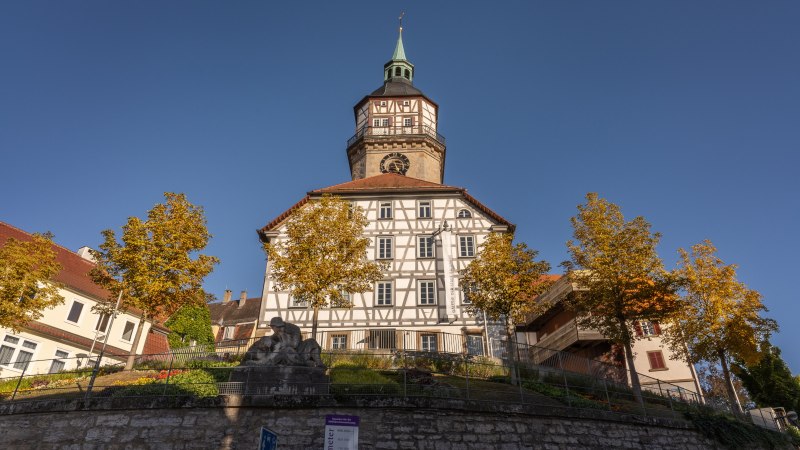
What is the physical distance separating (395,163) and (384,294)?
552 inches

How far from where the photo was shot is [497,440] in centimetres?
1353

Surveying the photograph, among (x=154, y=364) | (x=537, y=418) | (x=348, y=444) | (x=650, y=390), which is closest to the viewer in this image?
(x=348, y=444)

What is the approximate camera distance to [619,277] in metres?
22.2

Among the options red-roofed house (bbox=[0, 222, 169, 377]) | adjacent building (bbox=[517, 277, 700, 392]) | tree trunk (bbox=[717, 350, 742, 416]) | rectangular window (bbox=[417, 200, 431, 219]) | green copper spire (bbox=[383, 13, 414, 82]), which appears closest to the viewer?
tree trunk (bbox=[717, 350, 742, 416])

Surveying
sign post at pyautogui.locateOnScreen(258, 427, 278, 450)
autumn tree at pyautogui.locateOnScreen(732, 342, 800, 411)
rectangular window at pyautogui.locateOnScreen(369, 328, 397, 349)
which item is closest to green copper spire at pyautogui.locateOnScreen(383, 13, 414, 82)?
rectangular window at pyautogui.locateOnScreen(369, 328, 397, 349)

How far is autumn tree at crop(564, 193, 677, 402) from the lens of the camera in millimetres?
22047

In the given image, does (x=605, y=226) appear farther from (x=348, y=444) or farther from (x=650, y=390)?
(x=348, y=444)

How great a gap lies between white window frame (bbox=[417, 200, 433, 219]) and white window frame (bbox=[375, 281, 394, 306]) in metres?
4.97

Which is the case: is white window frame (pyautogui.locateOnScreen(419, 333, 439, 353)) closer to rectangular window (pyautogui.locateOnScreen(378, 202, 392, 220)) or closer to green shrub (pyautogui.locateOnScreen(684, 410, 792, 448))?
rectangular window (pyautogui.locateOnScreen(378, 202, 392, 220))

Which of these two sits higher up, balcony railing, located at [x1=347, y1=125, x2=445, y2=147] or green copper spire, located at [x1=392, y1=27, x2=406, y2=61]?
green copper spire, located at [x1=392, y1=27, x2=406, y2=61]

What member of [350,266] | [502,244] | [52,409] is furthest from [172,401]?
[502,244]

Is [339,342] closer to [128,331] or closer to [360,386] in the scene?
[128,331]

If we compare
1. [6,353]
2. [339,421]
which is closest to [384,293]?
[6,353]

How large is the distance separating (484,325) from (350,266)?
8.38 meters
